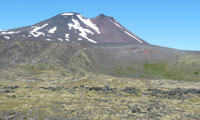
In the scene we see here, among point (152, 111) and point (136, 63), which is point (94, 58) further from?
point (152, 111)

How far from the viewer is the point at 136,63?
118 metres

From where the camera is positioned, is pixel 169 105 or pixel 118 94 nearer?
pixel 169 105

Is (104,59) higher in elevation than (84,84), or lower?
higher

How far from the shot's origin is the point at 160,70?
111000 mm

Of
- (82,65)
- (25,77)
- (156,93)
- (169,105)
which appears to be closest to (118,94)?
(156,93)

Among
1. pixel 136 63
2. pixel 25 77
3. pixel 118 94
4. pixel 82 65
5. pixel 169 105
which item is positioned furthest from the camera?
pixel 136 63

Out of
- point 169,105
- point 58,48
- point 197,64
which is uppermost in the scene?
point 58,48

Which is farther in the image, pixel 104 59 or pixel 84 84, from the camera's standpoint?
pixel 104 59

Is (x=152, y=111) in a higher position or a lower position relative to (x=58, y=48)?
lower

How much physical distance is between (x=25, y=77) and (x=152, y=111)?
5940 cm

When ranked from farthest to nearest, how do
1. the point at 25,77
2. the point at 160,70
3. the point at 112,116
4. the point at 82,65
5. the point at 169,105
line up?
the point at 160,70 < the point at 82,65 < the point at 25,77 < the point at 169,105 < the point at 112,116

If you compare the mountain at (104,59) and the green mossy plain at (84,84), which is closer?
the green mossy plain at (84,84)

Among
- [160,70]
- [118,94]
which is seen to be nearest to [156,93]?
[118,94]

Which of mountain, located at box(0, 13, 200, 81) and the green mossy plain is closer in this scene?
the green mossy plain
